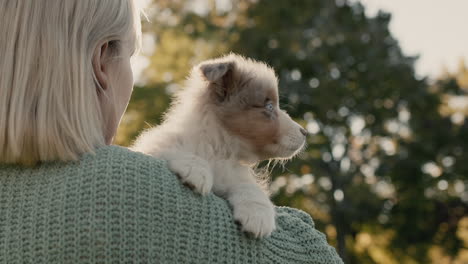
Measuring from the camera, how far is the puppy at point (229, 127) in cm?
318

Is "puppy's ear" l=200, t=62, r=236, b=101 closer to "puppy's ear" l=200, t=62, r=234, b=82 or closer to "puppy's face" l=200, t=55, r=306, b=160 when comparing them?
"puppy's face" l=200, t=55, r=306, b=160

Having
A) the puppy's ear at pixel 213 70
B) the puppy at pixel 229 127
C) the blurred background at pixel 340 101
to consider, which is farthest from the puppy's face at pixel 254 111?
the blurred background at pixel 340 101

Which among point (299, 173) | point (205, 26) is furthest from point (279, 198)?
point (205, 26)

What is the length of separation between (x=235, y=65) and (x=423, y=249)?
2307cm

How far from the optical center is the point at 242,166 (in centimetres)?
344

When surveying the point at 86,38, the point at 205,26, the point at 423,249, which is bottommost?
the point at 423,249

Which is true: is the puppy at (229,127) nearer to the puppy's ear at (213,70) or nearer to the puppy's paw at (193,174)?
the puppy's ear at (213,70)

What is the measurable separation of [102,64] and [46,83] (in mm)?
389

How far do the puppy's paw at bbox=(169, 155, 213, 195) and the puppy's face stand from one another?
3.55 ft

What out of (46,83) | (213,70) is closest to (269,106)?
(213,70)

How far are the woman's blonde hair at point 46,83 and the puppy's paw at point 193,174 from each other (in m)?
0.31

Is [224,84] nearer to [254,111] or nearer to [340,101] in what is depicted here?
[254,111]

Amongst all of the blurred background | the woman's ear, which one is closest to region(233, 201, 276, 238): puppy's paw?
the woman's ear

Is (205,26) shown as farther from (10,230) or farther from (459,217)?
(10,230)
